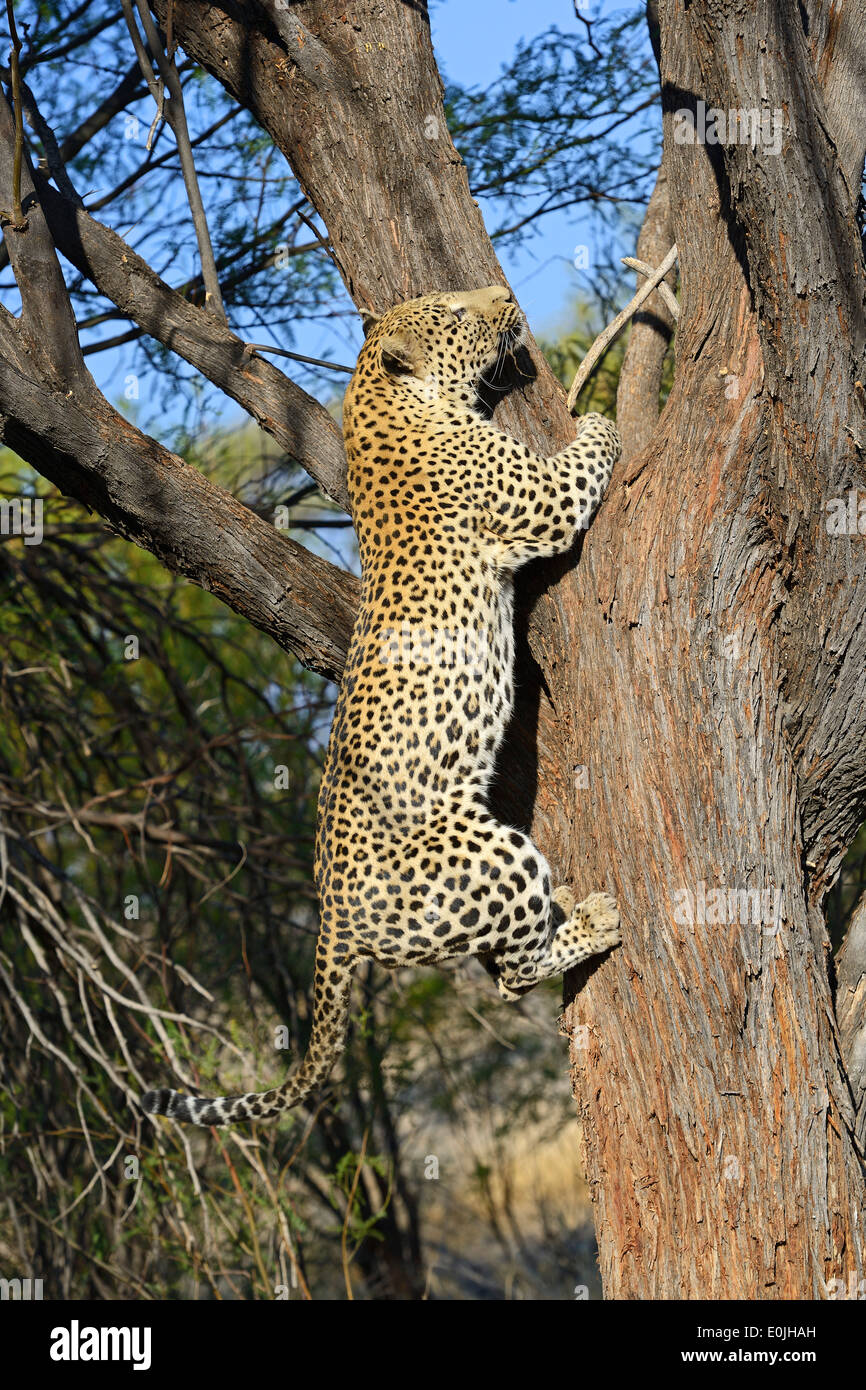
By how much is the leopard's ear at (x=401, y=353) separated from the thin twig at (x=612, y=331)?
53cm

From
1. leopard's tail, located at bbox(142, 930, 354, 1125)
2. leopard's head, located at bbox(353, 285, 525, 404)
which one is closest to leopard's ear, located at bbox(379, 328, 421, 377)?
leopard's head, located at bbox(353, 285, 525, 404)

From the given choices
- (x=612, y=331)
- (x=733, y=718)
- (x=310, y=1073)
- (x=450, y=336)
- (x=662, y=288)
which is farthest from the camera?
(x=662, y=288)

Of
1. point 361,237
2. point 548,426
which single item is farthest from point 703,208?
point 361,237

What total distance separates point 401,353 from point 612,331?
0.72m

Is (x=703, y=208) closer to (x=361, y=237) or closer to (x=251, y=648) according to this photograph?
(x=361, y=237)

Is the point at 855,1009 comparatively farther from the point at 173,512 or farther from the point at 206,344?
the point at 206,344

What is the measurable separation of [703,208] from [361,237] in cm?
108

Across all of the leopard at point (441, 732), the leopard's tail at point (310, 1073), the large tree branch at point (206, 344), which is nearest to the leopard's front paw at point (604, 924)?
the leopard at point (441, 732)

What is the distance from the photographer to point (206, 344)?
14.3 ft

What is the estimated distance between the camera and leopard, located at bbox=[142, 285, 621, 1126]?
367 centimetres

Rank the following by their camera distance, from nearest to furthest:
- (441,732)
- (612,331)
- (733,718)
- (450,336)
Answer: (733,718) → (441,732) → (450,336) → (612,331)

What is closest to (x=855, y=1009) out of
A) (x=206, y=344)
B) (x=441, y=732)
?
(x=441, y=732)

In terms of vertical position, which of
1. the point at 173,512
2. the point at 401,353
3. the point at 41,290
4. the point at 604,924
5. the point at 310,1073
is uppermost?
the point at 41,290

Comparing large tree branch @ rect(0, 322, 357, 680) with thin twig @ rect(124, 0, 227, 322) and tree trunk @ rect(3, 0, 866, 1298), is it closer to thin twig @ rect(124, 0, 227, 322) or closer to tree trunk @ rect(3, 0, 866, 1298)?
tree trunk @ rect(3, 0, 866, 1298)
